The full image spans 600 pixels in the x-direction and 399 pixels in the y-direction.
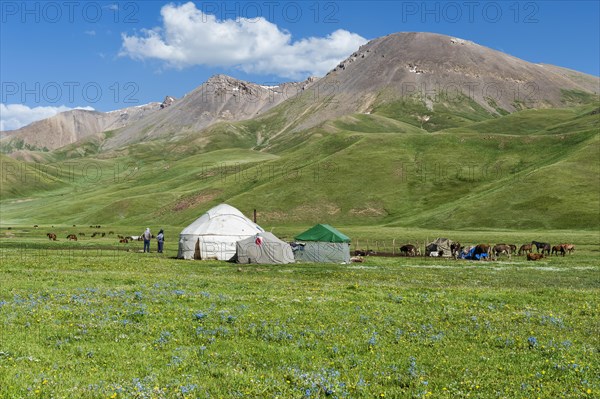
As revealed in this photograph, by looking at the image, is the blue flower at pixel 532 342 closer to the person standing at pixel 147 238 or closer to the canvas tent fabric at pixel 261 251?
the canvas tent fabric at pixel 261 251

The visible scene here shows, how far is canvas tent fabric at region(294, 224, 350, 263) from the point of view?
55.8 meters

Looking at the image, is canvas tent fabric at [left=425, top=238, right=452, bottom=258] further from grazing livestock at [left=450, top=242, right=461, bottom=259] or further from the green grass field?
the green grass field

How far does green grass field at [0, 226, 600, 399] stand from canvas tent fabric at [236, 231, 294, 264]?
21.6 meters

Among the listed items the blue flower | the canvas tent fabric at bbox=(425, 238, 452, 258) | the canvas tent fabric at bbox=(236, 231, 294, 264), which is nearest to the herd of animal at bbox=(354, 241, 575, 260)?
the canvas tent fabric at bbox=(425, 238, 452, 258)

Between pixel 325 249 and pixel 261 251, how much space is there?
7899 mm

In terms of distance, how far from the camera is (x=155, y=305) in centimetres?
2203

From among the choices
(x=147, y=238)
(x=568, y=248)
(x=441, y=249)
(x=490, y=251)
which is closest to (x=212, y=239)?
(x=147, y=238)

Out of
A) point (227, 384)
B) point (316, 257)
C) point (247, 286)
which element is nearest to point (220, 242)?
point (316, 257)

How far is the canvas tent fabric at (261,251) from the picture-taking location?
171ft

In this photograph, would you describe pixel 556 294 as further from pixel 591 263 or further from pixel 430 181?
pixel 430 181

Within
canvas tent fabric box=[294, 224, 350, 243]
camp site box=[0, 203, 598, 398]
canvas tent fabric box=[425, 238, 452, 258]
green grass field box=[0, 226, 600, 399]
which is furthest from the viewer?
canvas tent fabric box=[425, 238, 452, 258]

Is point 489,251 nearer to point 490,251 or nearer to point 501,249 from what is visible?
point 490,251

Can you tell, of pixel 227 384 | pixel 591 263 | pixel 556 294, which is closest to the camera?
pixel 227 384

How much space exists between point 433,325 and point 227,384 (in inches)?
390
